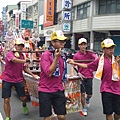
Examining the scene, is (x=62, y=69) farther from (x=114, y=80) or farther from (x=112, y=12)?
(x=112, y=12)

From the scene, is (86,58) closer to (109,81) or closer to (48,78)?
(109,81)

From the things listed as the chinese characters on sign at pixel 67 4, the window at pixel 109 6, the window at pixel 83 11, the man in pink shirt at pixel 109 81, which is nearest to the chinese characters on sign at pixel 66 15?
the chinese characters on sign at pixel 67 4

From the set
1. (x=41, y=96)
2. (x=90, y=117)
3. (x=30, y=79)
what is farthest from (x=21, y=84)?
(x=90, y=117)

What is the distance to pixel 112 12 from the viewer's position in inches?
947

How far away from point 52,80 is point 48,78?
0.07 metres

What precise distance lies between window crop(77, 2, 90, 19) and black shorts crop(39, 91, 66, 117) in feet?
79.5

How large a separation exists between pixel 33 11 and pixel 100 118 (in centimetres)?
4527

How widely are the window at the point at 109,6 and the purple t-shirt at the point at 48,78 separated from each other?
21.7 meters

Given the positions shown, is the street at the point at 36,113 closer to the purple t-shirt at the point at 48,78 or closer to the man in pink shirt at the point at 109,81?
the man in pink shirt at the point at 109,81

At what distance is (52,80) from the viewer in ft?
11.1

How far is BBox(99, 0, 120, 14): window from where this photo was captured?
2370 centimetres

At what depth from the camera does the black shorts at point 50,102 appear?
336 cm

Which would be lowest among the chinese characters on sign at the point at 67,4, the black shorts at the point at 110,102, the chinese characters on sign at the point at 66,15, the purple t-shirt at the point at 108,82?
the black shorts at the point at 110,102

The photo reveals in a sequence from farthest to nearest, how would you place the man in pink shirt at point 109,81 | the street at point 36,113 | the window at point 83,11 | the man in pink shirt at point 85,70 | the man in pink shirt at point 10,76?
the window at point 83,11 < the man in pink shirt at point 85,70 < the street at point 36,113 < the man in pink shirt at point 10,76 < the man in pink shirt at point 109,81
